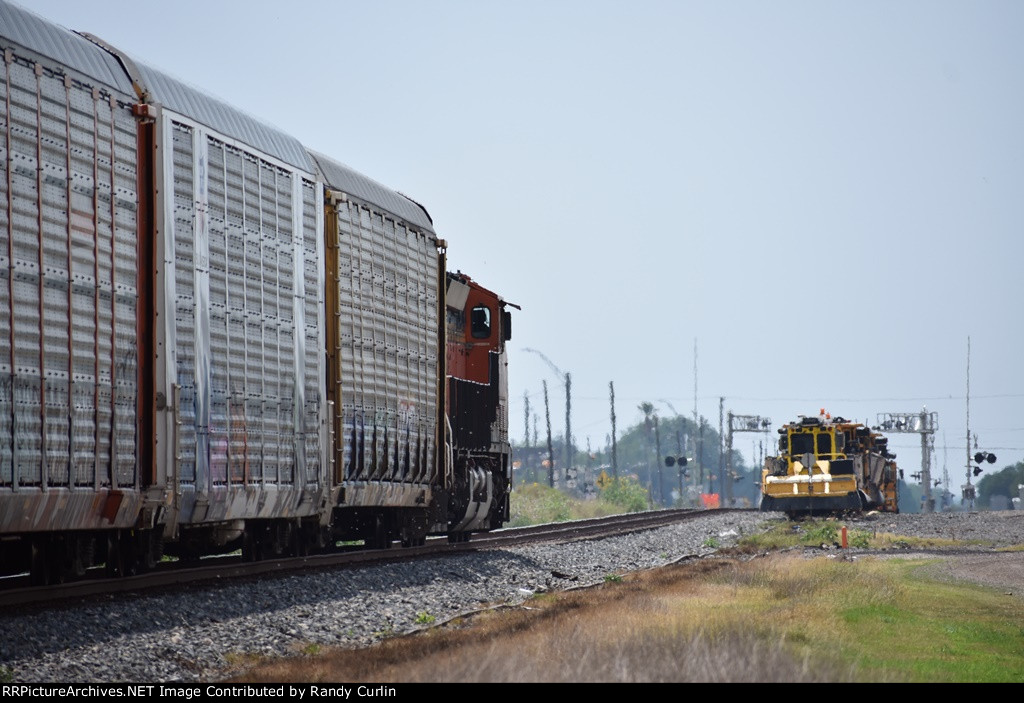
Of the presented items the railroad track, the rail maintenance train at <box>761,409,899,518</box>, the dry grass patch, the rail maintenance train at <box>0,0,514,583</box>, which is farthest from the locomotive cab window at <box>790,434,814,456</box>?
the dry grass patch

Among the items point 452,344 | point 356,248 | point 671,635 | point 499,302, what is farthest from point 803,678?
point 499,302

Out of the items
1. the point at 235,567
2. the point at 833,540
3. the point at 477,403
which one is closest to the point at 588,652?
the point at 235,567

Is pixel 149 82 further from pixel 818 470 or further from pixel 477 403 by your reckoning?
pixel 818 470

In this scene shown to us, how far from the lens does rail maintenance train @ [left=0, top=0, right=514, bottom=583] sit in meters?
10.2

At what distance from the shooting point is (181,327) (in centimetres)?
1203

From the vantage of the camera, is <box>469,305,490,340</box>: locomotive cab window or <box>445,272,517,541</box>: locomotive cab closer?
<box>445,272,517,541</box>: locomotive cab

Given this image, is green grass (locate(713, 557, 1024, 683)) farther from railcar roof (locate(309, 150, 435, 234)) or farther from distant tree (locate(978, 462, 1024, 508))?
distant tree (locate(978, 462, 1024, 508))

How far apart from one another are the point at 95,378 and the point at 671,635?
500 cm

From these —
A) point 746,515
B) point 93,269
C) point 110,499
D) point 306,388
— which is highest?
point 93,269

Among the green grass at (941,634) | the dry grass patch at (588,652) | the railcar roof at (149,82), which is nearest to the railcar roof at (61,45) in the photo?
the railcar roof at (149,82)

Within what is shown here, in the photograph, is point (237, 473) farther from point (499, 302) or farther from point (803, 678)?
point (499, 302)

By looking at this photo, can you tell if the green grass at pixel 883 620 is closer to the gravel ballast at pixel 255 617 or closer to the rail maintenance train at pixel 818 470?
the gravel ballast at pixel 255 617

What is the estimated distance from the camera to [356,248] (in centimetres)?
1636

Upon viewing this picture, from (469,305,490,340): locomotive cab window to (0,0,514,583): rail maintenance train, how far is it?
3.51 meters
